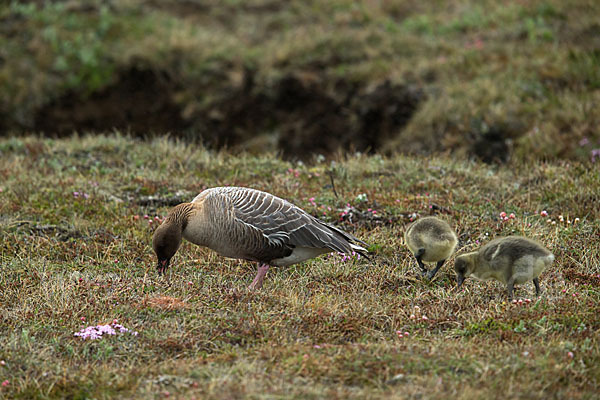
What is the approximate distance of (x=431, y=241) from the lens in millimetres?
6160

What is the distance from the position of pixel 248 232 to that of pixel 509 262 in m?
2.32

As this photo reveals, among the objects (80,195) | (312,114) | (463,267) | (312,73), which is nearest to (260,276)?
(463,267)

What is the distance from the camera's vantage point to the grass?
447cm

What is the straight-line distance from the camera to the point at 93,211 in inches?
333

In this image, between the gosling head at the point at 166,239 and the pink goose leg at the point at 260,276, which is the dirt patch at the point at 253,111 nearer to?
the pink goose leg at the point at 260,276

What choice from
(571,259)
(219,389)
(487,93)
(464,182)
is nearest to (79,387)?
(219,389)

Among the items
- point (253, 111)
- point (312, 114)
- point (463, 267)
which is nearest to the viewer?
point (463, 267)

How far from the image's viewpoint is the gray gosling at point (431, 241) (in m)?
6.13

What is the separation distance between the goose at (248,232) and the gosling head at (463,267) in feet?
3.22

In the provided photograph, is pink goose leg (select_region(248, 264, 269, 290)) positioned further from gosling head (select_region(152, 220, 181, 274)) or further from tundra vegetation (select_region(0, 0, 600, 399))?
gosling head (select_region(152, 220, 181, 274))

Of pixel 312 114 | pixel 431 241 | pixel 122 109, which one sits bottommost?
pixel 122 109

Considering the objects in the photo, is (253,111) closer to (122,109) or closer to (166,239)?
(122,109)

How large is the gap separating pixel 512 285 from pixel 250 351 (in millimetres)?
2374

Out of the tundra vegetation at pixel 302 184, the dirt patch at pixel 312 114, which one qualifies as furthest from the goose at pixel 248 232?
the dirt patch at pixel 312 114
